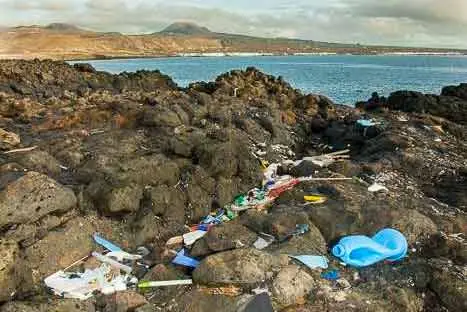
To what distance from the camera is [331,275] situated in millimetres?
9258

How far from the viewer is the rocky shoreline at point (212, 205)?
855 centimetres

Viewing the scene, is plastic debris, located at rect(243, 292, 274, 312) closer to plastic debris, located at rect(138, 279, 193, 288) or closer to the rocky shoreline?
the rocky shoreline

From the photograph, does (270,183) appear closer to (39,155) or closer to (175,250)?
(175,250)

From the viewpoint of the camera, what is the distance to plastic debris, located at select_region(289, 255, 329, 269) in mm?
9383

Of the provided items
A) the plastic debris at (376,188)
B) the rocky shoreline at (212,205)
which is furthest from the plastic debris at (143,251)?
the plastic debris at (376,188)

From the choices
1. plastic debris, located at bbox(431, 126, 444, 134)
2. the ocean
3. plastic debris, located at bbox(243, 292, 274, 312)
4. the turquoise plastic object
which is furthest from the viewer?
the ocean

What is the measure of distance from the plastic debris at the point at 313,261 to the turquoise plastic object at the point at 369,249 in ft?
1.38

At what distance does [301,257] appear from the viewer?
9523mm

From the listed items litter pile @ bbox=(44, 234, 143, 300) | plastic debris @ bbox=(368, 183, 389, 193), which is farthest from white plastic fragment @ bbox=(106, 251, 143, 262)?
plastic debris @ bbox=(368, 183, 389, 193)

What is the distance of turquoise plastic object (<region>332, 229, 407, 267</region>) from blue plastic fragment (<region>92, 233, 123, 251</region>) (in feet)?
13.7

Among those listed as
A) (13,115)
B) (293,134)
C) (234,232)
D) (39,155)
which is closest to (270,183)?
(234,232)

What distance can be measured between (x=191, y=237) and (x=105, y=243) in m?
1.72

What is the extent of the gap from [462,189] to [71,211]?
35.3 ft

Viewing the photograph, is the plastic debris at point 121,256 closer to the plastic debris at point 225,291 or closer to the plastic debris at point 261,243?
the plastic debris at point 225,291
